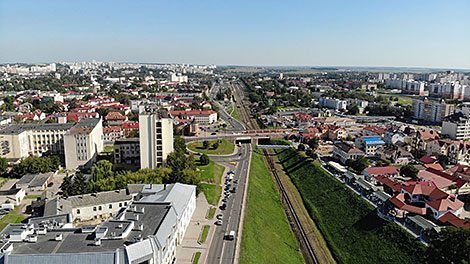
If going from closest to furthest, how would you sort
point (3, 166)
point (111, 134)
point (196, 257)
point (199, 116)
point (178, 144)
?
point (196, 257), point (3, 166), point (178, 144), point (111, 134), point (199, 116)

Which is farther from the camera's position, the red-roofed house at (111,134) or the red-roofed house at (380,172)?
the red-roofed house at (111,134)

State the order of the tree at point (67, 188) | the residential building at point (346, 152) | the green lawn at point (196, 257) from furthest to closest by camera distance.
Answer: the residential building at point (346, 152)
the tree at point (67, 188)
the green lawn at point (196, 257)

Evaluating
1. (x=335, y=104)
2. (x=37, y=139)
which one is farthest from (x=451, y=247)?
(x=335, y=104)

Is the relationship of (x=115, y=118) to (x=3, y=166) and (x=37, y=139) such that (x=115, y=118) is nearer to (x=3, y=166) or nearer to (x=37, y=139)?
(x=37, y=139)

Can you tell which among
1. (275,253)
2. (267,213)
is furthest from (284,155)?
(275,253)

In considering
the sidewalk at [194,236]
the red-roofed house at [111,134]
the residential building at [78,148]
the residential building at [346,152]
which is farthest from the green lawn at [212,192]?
the red-roofed house at [111,134]

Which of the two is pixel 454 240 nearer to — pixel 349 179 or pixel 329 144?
pixel 349 179

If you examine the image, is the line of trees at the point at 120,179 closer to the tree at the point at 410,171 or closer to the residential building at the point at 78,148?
the residential building at the point at 78,148
